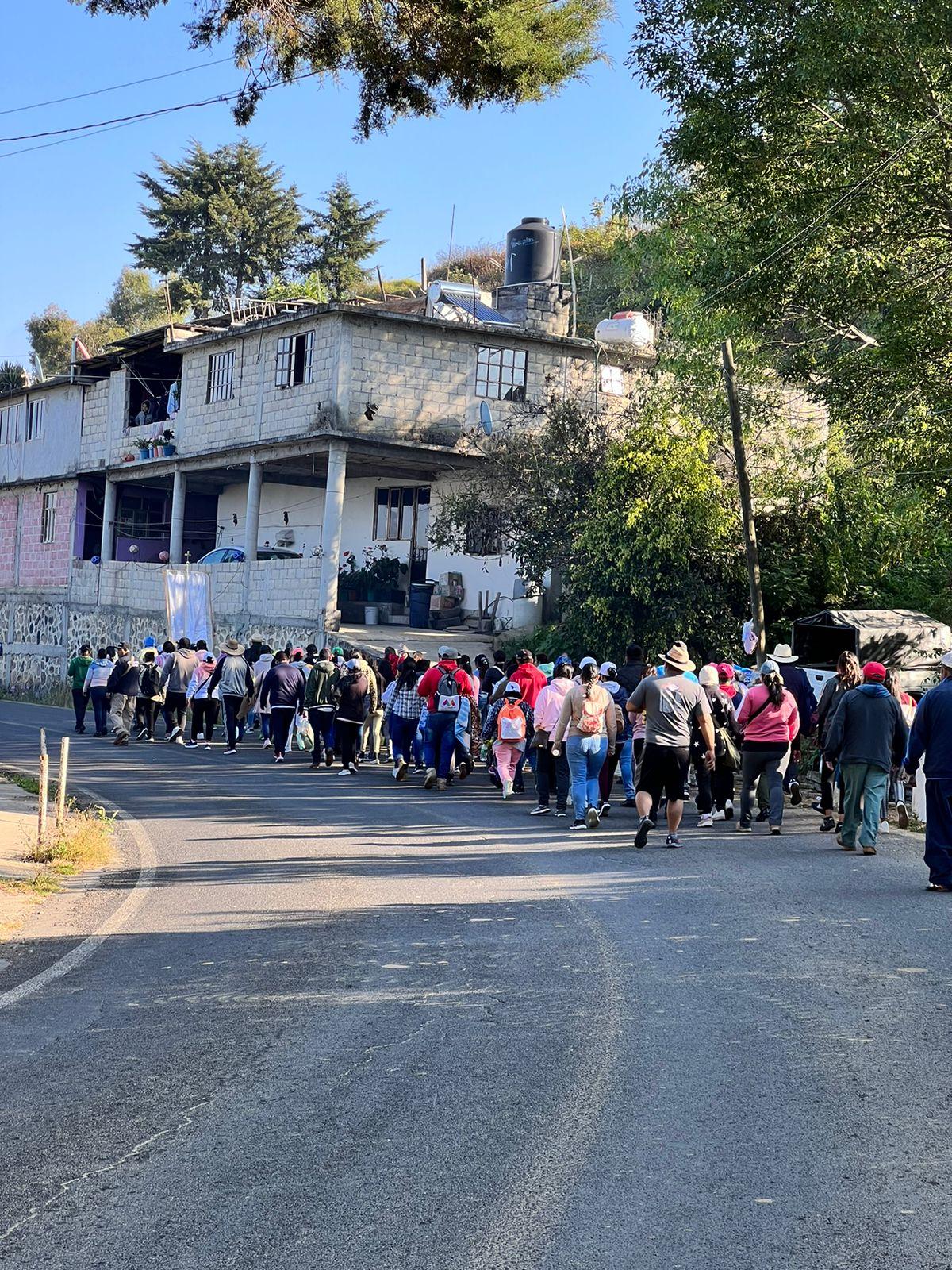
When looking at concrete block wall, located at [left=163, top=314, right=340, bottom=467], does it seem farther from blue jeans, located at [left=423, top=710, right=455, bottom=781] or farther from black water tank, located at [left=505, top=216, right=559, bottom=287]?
blue jeans, located at [left=423, top=710, right=455, bottom=781]

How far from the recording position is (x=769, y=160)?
18.4 meters

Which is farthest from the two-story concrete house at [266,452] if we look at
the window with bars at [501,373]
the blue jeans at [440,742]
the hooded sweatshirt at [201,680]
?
the blue jeans at [440,742]

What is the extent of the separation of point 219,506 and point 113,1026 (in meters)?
39.2

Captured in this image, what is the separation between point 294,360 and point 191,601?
21.7 ft

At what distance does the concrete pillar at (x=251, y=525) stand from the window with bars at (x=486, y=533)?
5.46m

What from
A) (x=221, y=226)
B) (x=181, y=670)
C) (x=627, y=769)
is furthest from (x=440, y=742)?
(x=221, y=226)

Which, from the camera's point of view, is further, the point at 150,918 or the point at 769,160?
the point at 769,160

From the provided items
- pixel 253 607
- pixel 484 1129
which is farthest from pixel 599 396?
pixel 484 1129

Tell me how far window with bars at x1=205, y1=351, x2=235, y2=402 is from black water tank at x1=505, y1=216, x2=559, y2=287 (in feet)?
26.1

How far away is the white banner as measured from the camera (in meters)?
36.2

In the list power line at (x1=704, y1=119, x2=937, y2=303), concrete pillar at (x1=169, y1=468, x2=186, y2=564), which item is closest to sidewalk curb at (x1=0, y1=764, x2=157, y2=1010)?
power line at (x1=704, y1=119, x2=937, y2=303)

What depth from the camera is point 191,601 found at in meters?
36.2

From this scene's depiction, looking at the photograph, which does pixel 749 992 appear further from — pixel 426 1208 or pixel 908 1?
pixel 908 1

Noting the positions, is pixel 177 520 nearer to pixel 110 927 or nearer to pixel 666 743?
pixel 666 743
